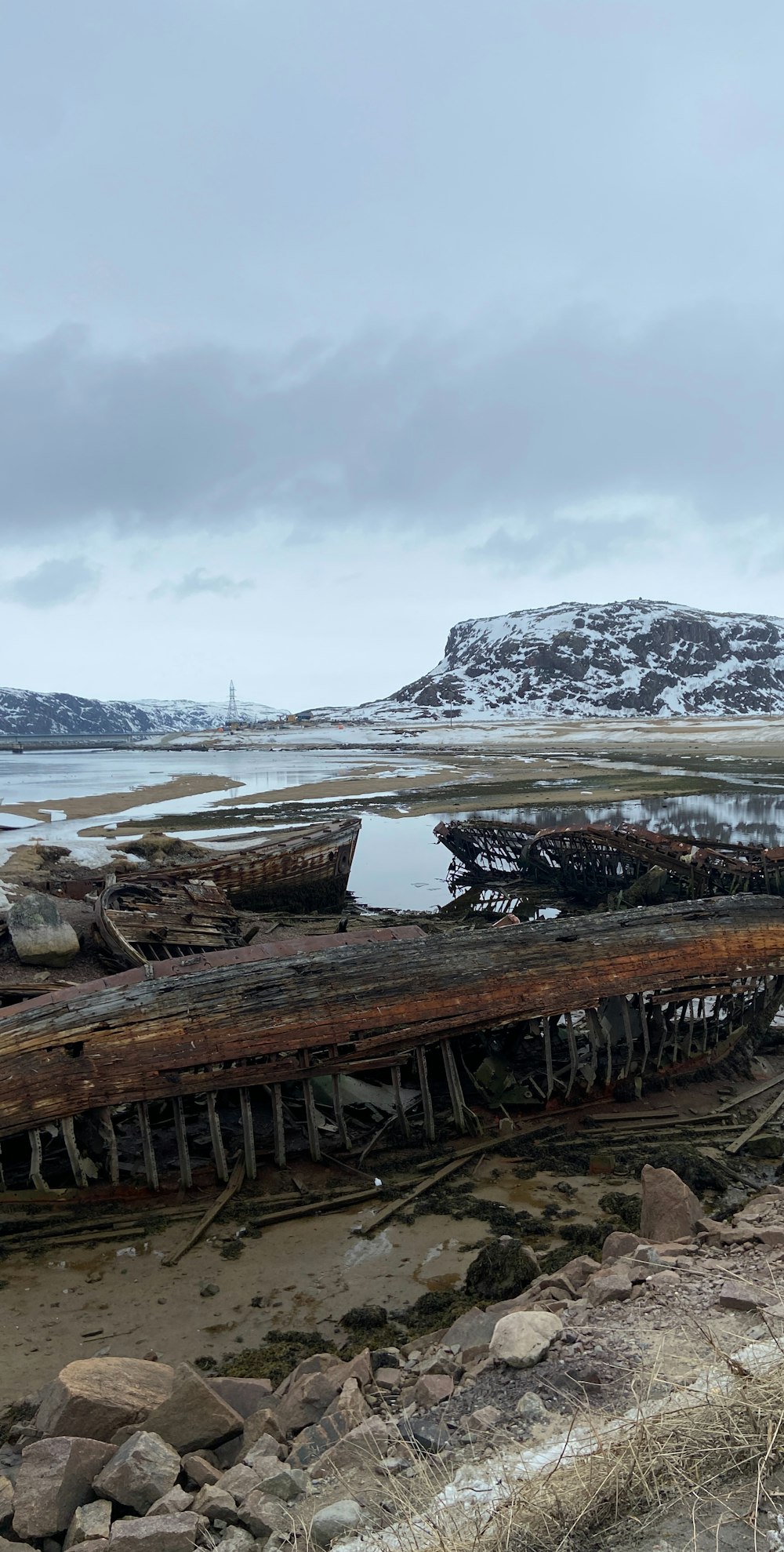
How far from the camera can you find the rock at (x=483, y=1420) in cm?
465

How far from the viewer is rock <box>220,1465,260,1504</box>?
4.39m

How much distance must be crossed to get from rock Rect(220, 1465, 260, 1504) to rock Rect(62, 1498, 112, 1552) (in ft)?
2.00

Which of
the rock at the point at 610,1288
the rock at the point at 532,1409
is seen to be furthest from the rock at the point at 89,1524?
the rock at the point at 610,1288

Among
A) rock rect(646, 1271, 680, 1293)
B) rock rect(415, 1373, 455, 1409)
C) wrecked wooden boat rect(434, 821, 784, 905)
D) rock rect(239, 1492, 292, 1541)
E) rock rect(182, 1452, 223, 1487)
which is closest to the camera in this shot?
rock rect(239, 1492, 292, 1541)

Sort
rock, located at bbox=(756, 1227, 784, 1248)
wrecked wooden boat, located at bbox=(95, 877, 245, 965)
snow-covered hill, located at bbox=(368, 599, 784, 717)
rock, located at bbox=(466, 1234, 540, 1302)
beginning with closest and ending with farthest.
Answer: rock, located at bbox=(756, 1227, 784, 1248)
rock, located at bbox=(466, 1234, 540, 1302)
wrecked wooden boat, located at bbox=(95, 877, 245, 965)
snow-covered hill, located at bbox=(368, 599, 784, 717)

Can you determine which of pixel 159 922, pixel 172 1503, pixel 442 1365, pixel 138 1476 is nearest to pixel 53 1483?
pixel 138 1476

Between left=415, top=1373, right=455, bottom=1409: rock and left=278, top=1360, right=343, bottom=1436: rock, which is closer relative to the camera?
left=415, top=1373, right=455, bottom=1409: rock

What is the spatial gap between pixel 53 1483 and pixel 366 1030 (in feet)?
20.3

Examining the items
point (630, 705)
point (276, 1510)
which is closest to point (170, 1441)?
point (276, 1510)

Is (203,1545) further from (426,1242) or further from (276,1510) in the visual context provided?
(426,1242)

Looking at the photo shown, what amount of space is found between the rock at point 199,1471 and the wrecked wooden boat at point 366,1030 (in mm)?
4981

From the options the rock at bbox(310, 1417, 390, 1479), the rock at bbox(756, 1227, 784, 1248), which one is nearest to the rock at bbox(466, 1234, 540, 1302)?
the rock at bbox(756, 1227, 784, 1248)

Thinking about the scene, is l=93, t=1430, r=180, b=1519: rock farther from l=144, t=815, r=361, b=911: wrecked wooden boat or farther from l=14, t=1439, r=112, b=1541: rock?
l=144, t=815, r=361, b=911: wrecked wooden boat

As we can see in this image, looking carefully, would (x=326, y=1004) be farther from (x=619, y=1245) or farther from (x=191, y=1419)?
(x=191, y=1419)
